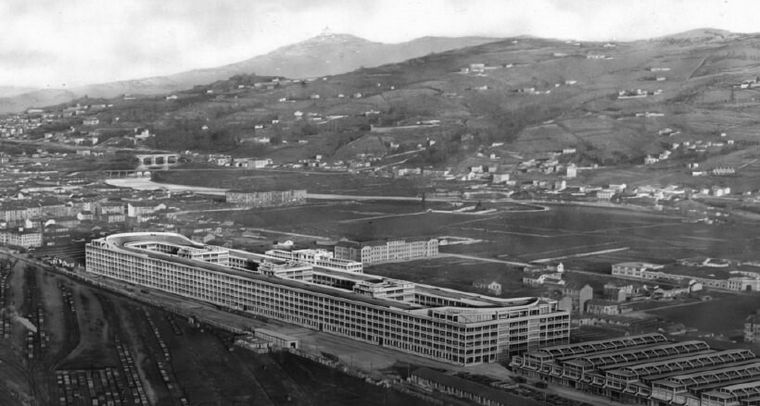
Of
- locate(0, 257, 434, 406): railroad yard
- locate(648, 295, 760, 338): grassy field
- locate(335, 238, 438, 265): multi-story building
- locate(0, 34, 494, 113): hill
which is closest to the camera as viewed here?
locate(0, 257, 434, 406): railroad yard

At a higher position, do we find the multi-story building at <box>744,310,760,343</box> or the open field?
the open field

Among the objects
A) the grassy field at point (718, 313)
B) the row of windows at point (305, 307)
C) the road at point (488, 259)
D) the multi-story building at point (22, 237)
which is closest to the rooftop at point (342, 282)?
the row of windows at point (305, 307)

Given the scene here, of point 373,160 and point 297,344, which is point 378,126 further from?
point 297,344

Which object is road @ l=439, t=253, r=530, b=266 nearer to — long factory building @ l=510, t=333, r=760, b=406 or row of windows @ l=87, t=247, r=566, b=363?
row of windows @ l=87, t=247, r=566, b=363

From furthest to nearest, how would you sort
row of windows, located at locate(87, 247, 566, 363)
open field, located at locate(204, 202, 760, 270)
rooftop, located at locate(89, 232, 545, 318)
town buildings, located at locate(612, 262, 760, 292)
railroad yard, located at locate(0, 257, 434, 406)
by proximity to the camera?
1. open field, located at locate(204, 202, 760, 270)
2. town buildings, located at locate(612, 262, 760, 292)
3. rooftop, located at locate(89, 232, 545, 318)
4. row of windows, located at locate(87, 247, 566, 363)
5. railroad yard, located at locate(0, 257, 434, 406)

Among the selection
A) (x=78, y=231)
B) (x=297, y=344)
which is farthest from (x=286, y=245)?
(x=297, y=344)

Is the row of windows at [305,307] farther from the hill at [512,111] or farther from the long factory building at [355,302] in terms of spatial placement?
the hill at [512,111]

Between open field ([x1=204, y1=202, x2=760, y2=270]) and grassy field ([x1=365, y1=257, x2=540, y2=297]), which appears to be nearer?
grassy field ([x1=365, y1=257, x2=540, y2=297])

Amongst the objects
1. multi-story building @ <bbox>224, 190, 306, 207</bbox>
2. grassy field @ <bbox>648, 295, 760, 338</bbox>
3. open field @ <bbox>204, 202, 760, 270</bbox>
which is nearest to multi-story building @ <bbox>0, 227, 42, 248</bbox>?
open field @ <bbox>204, 202, 760, 270</bbox>
